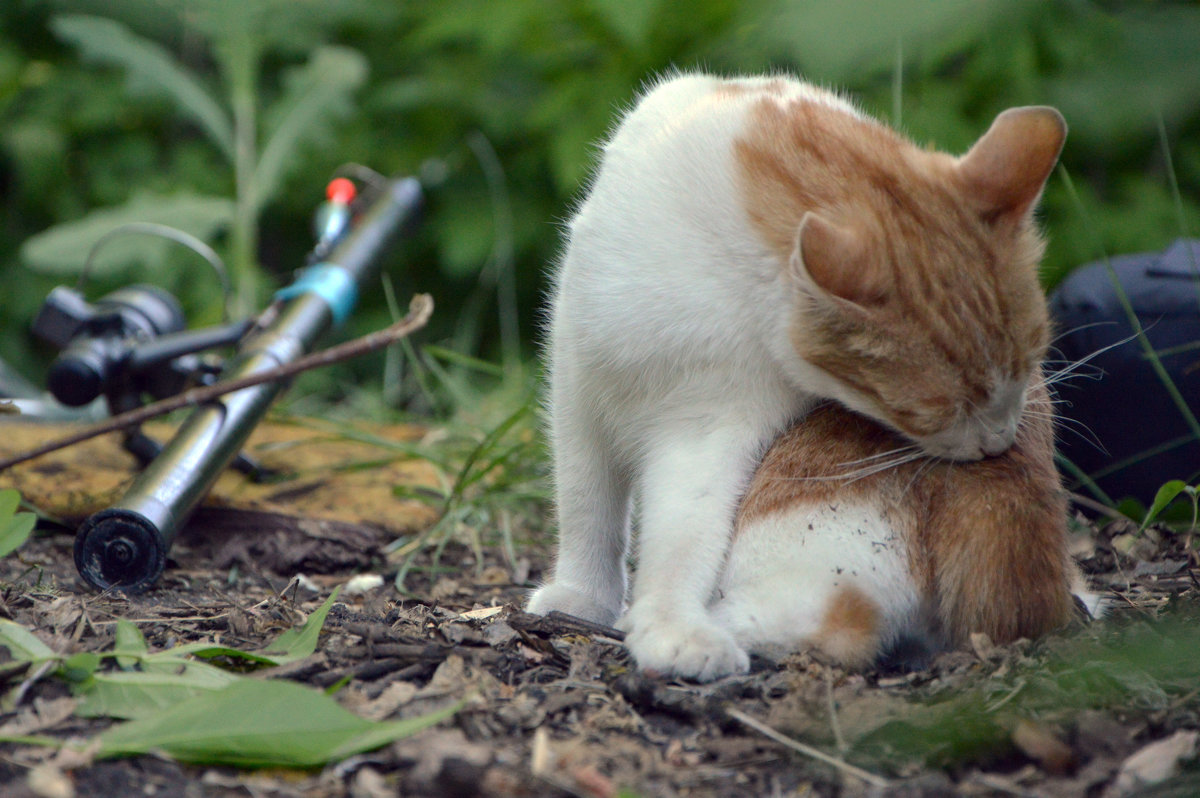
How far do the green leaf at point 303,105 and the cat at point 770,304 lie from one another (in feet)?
7.44

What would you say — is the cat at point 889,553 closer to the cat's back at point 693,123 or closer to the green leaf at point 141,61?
the cat's back at point 693,123

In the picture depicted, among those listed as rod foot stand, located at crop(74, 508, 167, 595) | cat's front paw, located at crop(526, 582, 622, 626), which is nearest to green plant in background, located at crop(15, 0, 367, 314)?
rod foot stand, located at crop(74, 508, 167, 595)

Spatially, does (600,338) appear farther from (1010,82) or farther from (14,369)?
(14,369)

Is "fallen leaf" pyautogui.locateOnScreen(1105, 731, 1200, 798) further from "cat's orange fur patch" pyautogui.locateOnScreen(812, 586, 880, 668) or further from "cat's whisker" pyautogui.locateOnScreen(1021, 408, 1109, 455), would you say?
"cat's whisker" pyautogui.locateOnScreen(1021, 408, 1109, 455)

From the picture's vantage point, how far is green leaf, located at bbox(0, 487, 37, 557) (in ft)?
3.98

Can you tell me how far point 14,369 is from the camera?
3.88 m

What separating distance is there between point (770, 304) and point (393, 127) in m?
3.18

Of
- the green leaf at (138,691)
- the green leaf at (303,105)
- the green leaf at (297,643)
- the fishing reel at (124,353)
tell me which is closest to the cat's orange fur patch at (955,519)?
the green leaf at (297,643)

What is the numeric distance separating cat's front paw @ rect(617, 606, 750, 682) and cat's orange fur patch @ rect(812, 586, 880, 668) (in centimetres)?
10

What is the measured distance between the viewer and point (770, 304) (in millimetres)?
1247

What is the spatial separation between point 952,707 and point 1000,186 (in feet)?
2.18

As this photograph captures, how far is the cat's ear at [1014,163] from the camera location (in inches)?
Result: 49.6

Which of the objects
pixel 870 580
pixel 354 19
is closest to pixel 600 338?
pixel 870 580

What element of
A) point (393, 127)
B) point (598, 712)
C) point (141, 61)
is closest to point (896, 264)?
point (598, 712)
